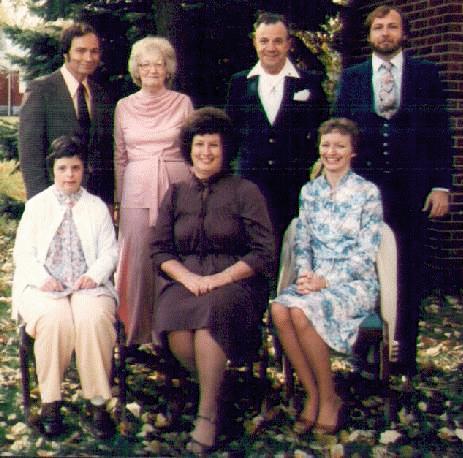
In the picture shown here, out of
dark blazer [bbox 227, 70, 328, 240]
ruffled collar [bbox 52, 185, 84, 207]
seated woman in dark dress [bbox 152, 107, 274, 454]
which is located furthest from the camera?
dark blazer [bbox 227, 70, 328, 240]

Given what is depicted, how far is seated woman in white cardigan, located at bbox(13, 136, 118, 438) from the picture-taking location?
4.28m

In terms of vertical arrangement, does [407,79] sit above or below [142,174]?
above

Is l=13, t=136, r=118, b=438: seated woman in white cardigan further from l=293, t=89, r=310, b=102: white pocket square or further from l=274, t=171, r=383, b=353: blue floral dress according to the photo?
Answer: l=293, t=89, r=310, b=102: white pocket square

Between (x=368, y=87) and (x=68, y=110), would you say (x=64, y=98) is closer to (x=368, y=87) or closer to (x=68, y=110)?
(x=68, y=110)

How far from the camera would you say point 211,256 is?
449 centimetres

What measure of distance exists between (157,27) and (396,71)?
10.6 feet

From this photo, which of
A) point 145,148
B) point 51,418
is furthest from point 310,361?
point 145,148

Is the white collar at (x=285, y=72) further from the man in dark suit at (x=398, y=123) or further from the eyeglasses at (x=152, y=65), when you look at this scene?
the eyeglasses at (x=152, y=65)

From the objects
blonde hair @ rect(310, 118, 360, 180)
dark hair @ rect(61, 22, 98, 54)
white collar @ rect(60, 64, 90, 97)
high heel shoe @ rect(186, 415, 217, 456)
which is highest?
dark hair @ rect(61, 22, 98, 54)

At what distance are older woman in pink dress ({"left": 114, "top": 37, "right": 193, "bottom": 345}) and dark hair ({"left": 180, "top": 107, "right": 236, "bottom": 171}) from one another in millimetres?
387

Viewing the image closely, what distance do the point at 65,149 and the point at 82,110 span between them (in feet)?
1.89

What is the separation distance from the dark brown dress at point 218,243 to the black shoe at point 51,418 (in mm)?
631

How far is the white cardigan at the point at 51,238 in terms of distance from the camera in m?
4.45

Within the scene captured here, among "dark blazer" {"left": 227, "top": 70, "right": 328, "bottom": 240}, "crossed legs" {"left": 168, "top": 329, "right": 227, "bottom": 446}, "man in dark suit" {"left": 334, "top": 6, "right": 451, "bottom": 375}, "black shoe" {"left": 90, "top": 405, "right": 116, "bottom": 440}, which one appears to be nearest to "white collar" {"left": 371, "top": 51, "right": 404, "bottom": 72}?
"man in dark suit" {"left": 334, "top": 6, "right": 451, "bottom": 375}
